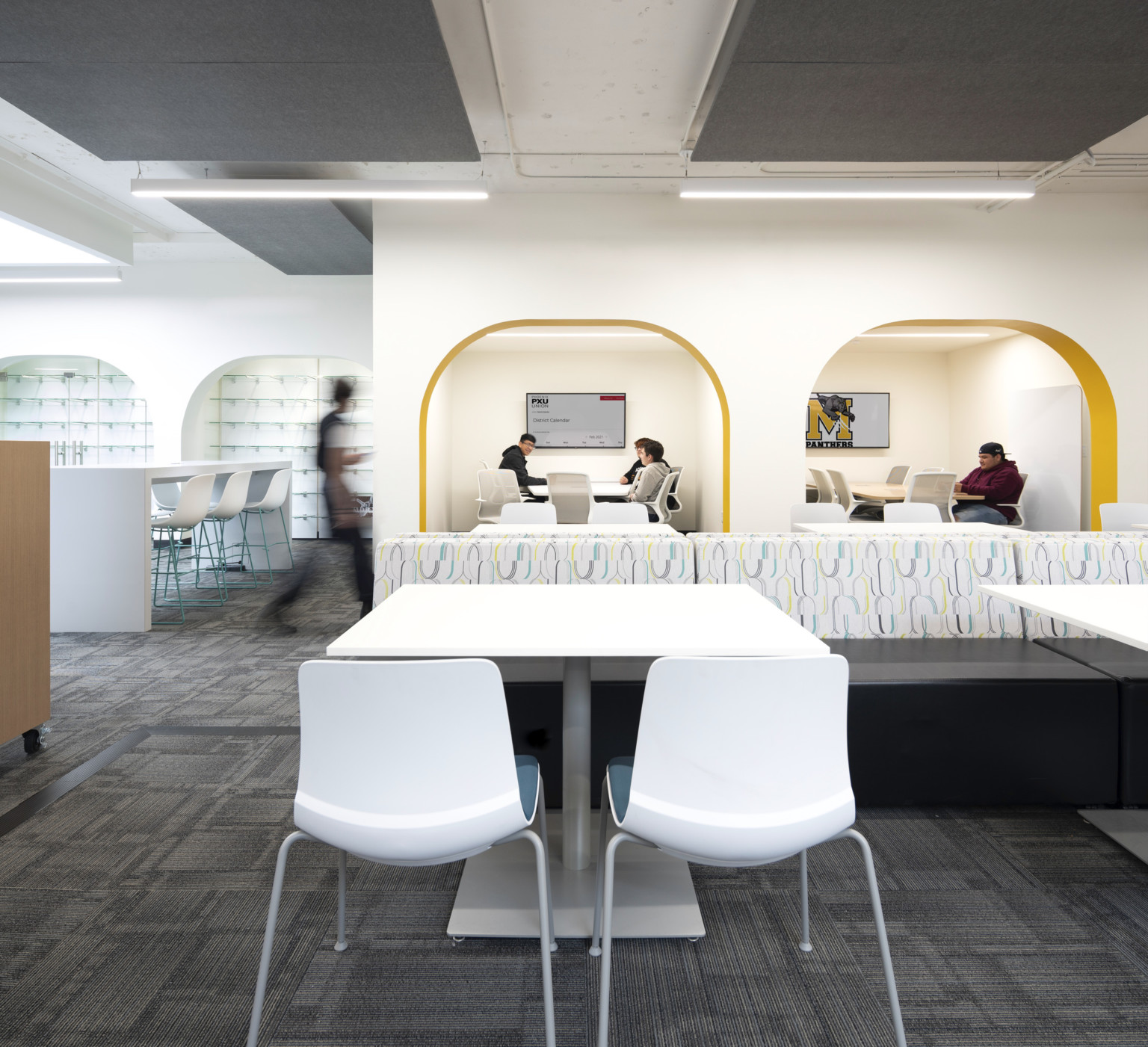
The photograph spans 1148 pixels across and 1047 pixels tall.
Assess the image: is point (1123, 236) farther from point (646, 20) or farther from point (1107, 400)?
point (646, 20)

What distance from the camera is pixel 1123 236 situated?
5.95 meters

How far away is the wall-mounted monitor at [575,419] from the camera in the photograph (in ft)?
35.7

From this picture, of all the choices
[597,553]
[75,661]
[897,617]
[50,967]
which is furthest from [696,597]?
[75,661]

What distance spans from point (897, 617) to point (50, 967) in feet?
9.62

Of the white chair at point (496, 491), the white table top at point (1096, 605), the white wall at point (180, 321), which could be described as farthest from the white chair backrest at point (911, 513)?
the white wall at point (180, 321)

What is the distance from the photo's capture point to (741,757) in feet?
4.55

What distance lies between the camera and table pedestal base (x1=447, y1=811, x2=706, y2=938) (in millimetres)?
1902

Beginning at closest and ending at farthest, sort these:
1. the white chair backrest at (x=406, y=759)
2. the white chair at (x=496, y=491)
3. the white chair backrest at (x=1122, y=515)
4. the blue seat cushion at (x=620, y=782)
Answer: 1. the white chair backrest at (x=406, y=759)
2. the blue seat cushion at (x=620, y=782)
3. the white chair backrest at (x=1122, y=515)
4. the white chair at (x=496, y=491)

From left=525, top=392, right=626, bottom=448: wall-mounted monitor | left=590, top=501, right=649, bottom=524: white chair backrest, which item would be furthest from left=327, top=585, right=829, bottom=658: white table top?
left=525, top=392, right=626, bottom=448: wall-mounted monitor

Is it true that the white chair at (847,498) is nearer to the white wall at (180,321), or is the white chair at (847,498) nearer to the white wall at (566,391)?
the white wall at (566,391)

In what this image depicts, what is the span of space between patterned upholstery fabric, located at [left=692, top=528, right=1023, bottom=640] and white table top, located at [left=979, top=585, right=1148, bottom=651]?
2.02 ft

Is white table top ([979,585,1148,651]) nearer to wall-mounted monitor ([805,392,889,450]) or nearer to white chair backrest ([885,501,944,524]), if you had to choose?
white chair backrest ([885,501,944,524])

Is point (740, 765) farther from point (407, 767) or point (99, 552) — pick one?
point (99, 552)

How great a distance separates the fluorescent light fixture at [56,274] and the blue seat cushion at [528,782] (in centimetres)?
811
